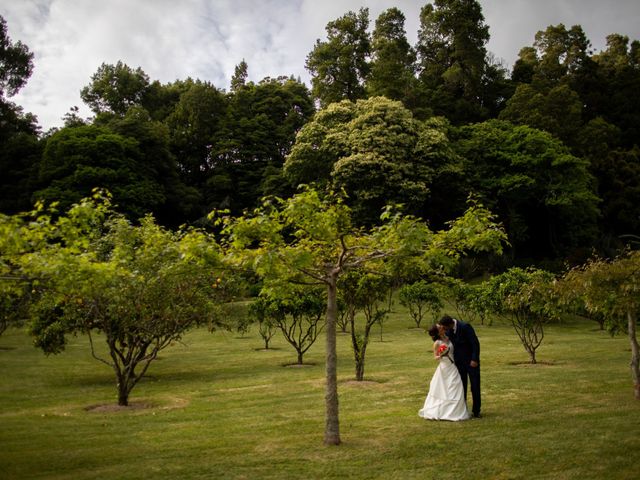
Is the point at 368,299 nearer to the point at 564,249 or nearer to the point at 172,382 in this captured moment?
the point at 172,382

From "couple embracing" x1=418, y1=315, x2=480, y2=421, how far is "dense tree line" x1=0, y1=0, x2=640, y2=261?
3128 cm

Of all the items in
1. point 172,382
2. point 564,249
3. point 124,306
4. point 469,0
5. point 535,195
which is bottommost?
point 172,382

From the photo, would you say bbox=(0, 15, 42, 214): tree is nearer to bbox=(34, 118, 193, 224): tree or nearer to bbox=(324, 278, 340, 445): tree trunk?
bbox=(34, 118, 193, 224): tree

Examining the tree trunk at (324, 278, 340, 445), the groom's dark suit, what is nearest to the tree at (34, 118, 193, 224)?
the groom's dark suit

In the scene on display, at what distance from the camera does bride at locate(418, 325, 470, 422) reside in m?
11.3

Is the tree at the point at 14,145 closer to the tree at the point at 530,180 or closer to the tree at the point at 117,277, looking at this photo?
the tree at the point at 117,277

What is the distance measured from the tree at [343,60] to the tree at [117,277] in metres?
44.2

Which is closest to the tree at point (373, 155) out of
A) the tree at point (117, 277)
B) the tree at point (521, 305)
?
the tree at point (521, 305)

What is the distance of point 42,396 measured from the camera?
55.8 ft

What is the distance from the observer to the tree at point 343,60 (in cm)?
6022

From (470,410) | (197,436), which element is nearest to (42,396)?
(197,436)

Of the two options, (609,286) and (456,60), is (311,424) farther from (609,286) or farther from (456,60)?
(456,60)

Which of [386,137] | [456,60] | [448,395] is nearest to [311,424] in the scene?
[448,395]

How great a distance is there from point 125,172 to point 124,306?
1523 inches
